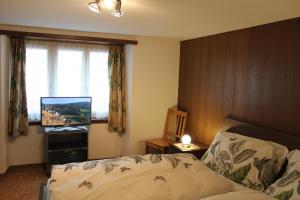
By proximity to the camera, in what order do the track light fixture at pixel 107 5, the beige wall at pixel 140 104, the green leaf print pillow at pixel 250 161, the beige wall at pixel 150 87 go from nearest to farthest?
the track light fixture at pixel 107 5 < the green leaf print pillow at pixel 250 161 < the beige wall at pixel 140 104 < the beige wall at pixel 150 87

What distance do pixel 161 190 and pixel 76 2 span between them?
1.66 meters

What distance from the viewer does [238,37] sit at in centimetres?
314

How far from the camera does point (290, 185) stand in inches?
77.0

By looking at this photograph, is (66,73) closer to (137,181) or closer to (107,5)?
(107,5)

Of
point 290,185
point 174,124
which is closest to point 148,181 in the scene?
point 290,185

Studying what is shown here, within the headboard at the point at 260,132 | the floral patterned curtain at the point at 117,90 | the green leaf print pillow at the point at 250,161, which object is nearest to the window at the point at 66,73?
the floral patterned curtain at the point at 117,90

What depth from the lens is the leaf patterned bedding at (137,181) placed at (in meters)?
1.94

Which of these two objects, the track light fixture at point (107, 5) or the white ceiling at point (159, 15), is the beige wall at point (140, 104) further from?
the track light fixture at point (107, 5)

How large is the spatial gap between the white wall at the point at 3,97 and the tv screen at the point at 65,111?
1.61 ft

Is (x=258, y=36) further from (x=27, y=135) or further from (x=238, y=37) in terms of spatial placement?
(x=27, y=135)

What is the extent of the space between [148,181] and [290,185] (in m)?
1.07

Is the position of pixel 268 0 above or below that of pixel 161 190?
above

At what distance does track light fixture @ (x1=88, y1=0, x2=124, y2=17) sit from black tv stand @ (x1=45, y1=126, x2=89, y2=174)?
7.01 feet

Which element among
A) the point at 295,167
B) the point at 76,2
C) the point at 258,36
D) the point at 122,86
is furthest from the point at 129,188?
the point at 122,86
